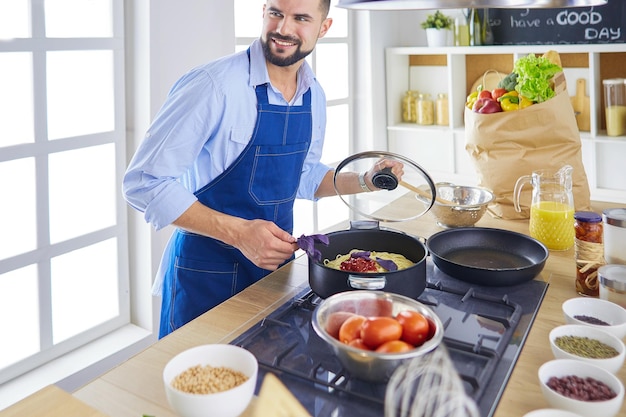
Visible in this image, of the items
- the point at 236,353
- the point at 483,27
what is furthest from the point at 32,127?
the point at 483,27

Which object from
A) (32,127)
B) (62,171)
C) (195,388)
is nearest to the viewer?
(195,388)

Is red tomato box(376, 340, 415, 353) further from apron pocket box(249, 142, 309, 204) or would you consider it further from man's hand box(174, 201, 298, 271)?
apron pocket box(249, 142, 309, 204)

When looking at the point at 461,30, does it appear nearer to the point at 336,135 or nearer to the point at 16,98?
the point at 336,135

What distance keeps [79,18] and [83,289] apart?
3.45ft

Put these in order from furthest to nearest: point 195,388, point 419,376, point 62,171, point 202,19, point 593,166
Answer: point 593,166, point 202,19, point 62,171, point 419,376, point 195,388

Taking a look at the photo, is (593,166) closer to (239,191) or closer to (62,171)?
(239,191)

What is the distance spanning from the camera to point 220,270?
188cm

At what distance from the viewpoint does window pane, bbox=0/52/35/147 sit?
2.13m

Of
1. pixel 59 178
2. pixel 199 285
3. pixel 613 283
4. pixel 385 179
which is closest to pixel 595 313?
pixel 613 283

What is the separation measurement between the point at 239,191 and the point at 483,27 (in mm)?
2452

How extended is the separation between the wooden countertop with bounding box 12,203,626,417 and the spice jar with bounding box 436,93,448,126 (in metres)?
2.19

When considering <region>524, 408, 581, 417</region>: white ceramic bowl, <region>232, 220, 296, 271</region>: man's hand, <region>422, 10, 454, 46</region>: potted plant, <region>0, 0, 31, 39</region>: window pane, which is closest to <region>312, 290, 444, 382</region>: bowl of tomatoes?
<region>524, 408, 581, 417</region>: white ceramic bowl

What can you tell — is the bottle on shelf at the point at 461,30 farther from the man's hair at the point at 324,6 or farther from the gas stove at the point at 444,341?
the gas stove at the point at 444,341

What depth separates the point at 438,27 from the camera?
3.82 metres
